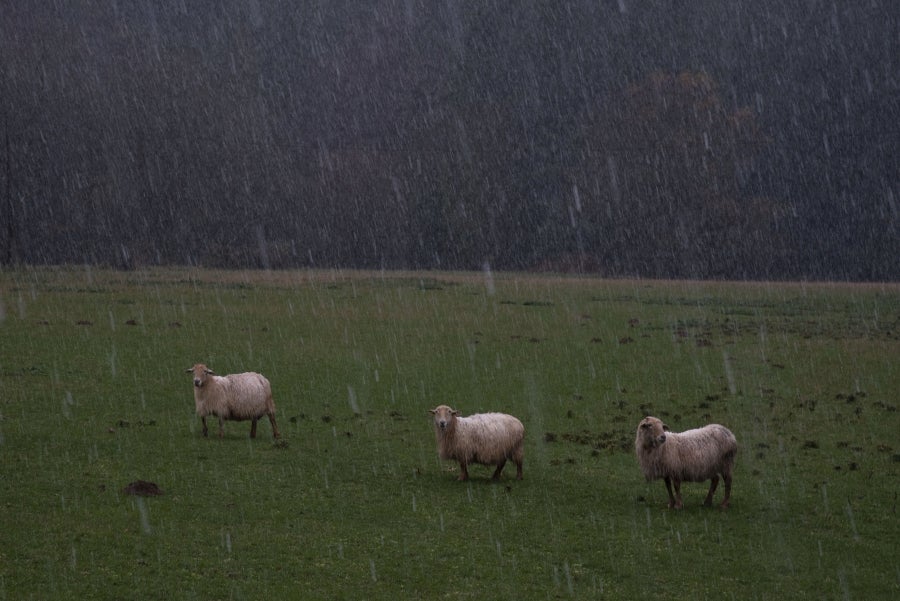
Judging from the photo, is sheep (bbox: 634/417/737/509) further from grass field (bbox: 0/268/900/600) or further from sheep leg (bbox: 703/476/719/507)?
grass field (bbox: 0/268/900/600)

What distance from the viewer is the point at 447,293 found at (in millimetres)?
67000

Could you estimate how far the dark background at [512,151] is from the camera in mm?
107812

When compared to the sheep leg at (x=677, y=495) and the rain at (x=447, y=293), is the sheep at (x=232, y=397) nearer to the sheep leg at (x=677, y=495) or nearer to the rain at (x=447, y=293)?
the rain at (x=447, y=293)

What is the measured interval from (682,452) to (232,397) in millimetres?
11604

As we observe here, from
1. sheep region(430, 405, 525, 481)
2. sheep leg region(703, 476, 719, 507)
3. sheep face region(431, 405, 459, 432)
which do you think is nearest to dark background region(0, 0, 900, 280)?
sheep region(430, 405, 525, 481)

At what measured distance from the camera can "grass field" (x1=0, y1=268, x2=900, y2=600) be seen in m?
14.9

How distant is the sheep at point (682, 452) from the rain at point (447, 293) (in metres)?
0.92

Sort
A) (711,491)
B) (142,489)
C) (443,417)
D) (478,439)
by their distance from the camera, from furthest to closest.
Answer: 1. (478,439)
2. (443,417)
3. (711,491)
4. (142,489)

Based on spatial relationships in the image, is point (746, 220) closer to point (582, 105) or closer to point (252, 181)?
point (582, 105)

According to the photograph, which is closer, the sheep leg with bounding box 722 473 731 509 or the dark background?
the sheep leg with bounding box 722 473 731 509

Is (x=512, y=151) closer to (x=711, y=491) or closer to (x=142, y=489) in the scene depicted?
(x=711, y=491)

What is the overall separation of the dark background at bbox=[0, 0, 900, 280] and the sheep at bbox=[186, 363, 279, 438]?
214 ft

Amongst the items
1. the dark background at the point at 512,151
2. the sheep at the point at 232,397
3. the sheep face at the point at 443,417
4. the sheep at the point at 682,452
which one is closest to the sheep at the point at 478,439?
the sheep face at the point at 443,417

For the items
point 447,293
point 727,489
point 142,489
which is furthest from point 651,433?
point 447,293
